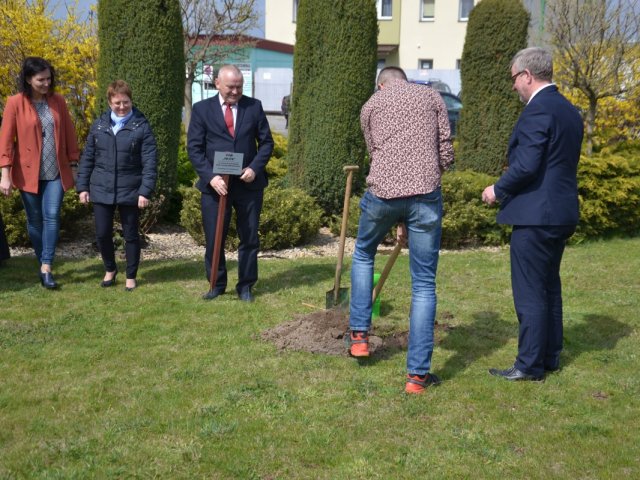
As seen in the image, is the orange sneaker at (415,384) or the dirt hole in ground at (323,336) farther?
the dirt hole in ground at (323,336)

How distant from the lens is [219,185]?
5.80 m

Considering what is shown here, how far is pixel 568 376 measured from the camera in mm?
4555

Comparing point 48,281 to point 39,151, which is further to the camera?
point 48,281

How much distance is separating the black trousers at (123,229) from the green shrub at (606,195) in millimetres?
5556

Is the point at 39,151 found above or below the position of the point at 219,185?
above

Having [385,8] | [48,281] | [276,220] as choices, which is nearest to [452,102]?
[276,220]

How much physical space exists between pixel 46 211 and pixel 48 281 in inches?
25.0

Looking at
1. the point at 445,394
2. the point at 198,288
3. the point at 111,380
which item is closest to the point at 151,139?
the point at 198,288

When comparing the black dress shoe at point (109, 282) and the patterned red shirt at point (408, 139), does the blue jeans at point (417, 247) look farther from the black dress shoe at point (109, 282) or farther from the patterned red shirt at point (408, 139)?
the black dress shoe at point (109, 282)

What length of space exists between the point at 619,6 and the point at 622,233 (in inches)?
127

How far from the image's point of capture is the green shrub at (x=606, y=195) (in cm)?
899

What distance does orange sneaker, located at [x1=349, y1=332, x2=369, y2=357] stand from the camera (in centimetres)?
445

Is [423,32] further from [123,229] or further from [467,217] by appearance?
[123,229]

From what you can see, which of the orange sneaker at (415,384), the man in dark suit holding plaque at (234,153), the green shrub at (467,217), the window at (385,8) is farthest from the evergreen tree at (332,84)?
the window at (385,8)
